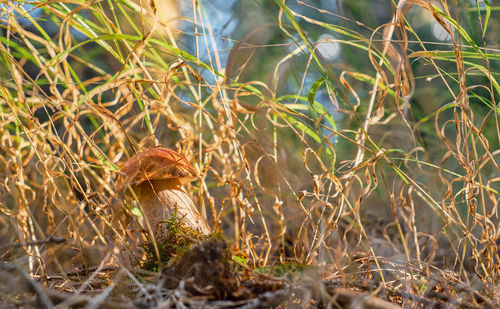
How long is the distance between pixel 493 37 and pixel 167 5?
52.3 inches

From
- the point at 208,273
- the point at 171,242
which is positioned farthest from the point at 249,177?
the point at 208,273

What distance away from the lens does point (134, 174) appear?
2.83ft

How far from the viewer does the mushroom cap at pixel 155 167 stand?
34.4 inches

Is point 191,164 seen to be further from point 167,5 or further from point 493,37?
point 493,37

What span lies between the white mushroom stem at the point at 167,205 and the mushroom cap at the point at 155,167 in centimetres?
5

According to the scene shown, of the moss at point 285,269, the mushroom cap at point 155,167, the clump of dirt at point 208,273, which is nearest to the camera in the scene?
the clump of dirt at point 208,273

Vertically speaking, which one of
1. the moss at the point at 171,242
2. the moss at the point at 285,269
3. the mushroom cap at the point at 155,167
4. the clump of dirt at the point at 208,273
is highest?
the mushroom cap at the point at 155,167

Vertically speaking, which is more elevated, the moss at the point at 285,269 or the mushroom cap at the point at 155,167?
the mushroom cap at the point at 155,167

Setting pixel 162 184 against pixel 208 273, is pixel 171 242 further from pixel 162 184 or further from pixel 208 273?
pixel 208 273

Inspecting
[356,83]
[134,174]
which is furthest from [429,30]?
[134,174]

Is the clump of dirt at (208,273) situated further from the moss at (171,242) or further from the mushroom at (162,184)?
the mushroom at (162,184)

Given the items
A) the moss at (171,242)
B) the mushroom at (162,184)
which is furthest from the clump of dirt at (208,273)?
the mushroom at (162,184)

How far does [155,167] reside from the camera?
0.88 metres

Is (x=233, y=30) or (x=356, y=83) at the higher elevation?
(x=233, y=30)
